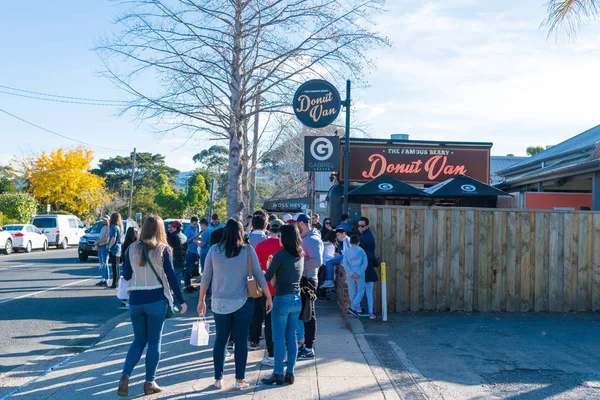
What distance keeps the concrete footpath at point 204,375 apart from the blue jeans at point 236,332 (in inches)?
11.1

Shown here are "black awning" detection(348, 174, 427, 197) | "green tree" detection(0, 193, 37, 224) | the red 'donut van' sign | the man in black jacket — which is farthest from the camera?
"green tree" detection(0, 193, 37, 224)

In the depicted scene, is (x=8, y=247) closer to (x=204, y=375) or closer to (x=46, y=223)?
(x=46, y=223)

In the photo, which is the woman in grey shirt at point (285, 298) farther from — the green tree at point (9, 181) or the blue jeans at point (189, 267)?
the green tree at point (9, 181)

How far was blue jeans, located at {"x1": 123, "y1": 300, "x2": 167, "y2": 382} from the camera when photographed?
5.69 meters

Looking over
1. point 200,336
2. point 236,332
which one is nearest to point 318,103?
point 200,336

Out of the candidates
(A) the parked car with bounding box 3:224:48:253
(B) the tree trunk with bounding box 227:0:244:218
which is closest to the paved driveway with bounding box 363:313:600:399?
(B) the tree trunk with bounding box 227:0:244:218

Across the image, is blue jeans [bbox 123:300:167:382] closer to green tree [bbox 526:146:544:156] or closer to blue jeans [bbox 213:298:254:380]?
blue jeans [bbox 213:298:254:380]

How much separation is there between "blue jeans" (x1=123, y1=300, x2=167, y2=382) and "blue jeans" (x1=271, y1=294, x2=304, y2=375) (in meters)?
1.19

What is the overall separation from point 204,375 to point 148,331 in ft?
3.72

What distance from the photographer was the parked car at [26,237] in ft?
90.7

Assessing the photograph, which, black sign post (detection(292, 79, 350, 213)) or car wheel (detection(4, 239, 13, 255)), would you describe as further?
car wheel (detection(4, 239, 13, 255))

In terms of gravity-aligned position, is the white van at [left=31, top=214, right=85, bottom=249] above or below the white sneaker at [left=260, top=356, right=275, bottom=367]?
above

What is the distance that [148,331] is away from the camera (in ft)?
18.8

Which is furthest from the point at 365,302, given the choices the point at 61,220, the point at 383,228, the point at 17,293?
the point at 61,220
